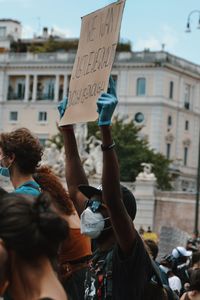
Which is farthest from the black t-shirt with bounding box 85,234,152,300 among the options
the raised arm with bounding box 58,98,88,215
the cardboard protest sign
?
the raised arm with bounding box 58,98,88,215

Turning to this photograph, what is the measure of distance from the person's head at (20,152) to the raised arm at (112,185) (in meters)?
0.87

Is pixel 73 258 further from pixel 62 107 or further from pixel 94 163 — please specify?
pixel 94 163

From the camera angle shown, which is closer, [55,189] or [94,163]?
[55,189]

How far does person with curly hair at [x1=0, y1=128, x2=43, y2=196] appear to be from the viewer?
6055 mm

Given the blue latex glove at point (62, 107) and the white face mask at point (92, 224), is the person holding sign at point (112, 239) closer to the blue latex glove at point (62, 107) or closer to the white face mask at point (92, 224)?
the white face mask at point (92, 224)

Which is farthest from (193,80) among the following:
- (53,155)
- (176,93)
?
(53,155)

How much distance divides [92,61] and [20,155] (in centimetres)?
69

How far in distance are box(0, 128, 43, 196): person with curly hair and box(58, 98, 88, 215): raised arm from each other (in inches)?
14.7

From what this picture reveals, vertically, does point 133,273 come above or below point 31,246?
below

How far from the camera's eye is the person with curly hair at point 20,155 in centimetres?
605

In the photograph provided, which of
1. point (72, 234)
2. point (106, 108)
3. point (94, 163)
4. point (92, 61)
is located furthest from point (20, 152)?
point (94, 163)

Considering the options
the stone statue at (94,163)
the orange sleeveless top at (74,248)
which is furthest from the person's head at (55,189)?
the stone statue at (94,163)

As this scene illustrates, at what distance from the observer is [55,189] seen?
20.8 feet

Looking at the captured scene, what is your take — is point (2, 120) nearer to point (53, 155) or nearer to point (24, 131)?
point (53, 155)
